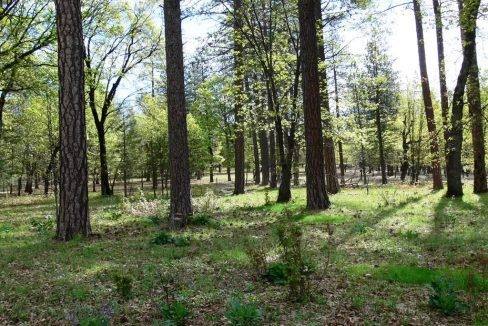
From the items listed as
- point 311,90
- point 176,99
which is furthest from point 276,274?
point 311,90

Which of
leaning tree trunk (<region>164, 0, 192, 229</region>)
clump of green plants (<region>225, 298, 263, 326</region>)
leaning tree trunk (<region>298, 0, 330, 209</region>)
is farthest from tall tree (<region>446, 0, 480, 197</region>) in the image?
clump of green plants (<region>225, 298, 263, 326</region>)

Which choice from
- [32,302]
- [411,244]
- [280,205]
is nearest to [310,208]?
[280,205]

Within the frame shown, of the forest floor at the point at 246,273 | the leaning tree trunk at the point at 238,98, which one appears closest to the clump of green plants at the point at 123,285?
the forest floor at the point at 246,273

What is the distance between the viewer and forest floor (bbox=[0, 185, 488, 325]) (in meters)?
4.96

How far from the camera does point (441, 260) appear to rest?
7.14 m

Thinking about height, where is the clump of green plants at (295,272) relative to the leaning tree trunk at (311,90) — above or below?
below

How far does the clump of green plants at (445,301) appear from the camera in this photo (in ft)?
16.0

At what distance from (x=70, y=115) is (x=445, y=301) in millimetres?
7619

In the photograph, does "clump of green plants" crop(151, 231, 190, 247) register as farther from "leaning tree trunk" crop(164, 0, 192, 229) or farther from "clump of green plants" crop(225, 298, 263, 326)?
"clump of green plants" crop(225, 298, 263, 326)

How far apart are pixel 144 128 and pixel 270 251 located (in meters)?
21.9

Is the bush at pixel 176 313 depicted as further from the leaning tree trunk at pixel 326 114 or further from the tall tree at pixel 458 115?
the leaning tree trunk at pixel 326 114

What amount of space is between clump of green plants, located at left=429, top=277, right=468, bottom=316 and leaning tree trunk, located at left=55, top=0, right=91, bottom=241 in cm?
709

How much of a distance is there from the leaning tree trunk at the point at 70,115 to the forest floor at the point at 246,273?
32.3 inches

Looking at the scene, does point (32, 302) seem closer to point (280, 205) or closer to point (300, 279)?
point (300, 279)
